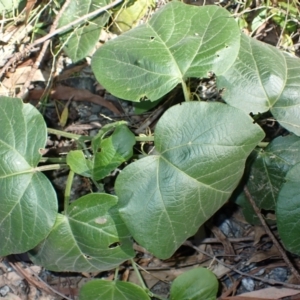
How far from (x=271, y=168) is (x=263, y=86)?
223mm

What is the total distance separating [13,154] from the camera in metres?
1.33

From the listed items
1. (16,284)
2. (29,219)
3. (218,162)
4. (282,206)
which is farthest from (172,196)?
(16,284)

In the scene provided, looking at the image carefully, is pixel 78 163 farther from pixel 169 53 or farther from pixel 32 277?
pixel 32 277

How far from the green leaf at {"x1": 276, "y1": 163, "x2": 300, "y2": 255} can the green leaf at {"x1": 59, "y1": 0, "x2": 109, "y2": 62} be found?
29.5 inches

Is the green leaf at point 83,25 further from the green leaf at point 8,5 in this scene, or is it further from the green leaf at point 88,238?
the green leaf at point 88,238

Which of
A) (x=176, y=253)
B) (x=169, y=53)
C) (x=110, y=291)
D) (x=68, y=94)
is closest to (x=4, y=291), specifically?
(x=110, y=291)

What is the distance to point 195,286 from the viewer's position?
144 centimetres

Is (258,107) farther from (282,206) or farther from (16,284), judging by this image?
(16,284)

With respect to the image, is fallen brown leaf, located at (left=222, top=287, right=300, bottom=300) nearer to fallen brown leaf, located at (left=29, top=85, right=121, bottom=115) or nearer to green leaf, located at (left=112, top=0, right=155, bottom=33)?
fallen brown leaf, located at (left=29, top=85, right=121, bottom=115)

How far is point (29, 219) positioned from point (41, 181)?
A: 99mm

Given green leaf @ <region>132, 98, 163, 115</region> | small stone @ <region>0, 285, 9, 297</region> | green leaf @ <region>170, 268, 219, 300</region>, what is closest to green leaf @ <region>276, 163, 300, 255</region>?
green leaf @ <region>170, 268, 219, 300</region>

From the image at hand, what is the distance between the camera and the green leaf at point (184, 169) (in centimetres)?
122

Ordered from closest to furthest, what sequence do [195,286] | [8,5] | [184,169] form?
[184,169], [195,286], [8,5]

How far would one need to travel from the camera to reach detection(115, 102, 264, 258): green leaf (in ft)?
4.01
